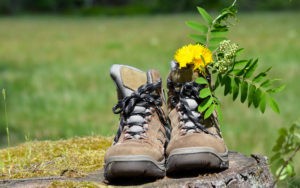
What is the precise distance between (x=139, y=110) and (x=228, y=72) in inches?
23.8

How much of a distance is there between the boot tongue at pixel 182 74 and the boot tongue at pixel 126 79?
18cm

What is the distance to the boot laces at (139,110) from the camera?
2334 millimetres

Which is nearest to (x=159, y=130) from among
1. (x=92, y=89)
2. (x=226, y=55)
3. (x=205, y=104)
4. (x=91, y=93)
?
(x=205, y=104)

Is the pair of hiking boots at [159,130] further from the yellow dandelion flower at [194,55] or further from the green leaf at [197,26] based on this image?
the green leaf at [197,26]

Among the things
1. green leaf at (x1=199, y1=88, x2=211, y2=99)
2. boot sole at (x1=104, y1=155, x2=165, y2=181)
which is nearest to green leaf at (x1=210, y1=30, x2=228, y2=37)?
green leaf at (x1=199, y1=88, x2=211, y2=99)

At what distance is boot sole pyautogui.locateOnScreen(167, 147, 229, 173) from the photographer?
2016mm

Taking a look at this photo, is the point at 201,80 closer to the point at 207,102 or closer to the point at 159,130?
the point at 207,102

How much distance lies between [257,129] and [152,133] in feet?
12.2

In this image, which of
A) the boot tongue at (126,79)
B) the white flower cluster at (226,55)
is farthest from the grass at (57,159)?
the white flower cluster at (226,55)

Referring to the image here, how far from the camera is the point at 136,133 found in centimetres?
230

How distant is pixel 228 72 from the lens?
229 cm

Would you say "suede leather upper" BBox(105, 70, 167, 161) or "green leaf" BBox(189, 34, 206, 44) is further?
"green leaf" BBox(189, 34, 206, 44)

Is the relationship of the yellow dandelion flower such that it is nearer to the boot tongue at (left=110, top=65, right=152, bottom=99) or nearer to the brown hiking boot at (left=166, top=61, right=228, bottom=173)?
the brown hiking boot at (left=166, top=61, right=228, bottom=173)

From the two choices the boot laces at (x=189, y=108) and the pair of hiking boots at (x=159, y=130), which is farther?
the boot laces at (x=189, y=108)
